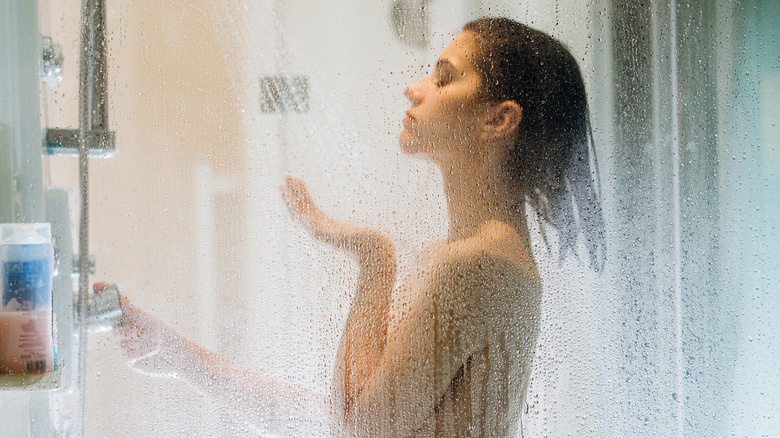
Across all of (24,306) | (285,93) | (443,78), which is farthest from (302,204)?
(24,306)

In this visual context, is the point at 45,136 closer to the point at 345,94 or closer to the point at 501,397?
the point at 345,94

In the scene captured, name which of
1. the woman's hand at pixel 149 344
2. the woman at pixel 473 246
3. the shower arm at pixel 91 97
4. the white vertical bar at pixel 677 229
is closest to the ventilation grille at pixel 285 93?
the woman at pixel 473 246

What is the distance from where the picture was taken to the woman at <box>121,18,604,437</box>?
0.69 m

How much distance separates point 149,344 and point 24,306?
0.16 meters

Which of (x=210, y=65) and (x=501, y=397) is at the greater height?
(x=210, y=65)

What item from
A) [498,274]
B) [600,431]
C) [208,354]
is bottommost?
[600,431]

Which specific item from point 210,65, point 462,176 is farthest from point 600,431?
point 210,65

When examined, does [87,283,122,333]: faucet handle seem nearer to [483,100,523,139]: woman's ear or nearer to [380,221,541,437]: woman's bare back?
[380,221,541,437]: woman's bare back

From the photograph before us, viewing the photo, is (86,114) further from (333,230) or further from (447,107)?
(447,107)

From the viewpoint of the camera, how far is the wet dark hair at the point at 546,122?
27.8 inches

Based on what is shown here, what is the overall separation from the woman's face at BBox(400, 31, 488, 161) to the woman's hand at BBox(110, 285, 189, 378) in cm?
42

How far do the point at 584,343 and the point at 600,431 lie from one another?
13 centimetres

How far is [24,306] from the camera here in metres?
0.65

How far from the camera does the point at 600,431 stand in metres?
0.73
